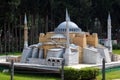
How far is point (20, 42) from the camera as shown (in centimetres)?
5262

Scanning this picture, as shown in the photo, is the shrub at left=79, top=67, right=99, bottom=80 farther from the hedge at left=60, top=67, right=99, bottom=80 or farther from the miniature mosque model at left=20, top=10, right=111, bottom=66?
the miniature mosque model at left=20, top=10, right=111, bottom=66

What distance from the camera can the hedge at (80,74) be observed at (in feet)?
77.9

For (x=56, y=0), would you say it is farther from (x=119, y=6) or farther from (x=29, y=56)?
(x=29, y=56)

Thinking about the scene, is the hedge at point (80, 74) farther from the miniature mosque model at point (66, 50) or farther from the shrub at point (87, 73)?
the miniature mosque model at point (66, 50)

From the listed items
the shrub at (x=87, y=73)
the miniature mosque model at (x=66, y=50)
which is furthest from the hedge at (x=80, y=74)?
the miniature mosque model at (x=66, y=50)

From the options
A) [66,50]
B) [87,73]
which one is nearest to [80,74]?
[87,73]

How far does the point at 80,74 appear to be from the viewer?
23891 millimetres

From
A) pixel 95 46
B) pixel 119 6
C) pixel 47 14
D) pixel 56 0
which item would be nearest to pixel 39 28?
pixel 47 14

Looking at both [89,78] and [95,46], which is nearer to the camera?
[89,78]

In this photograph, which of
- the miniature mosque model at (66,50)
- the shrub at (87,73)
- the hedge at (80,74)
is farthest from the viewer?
the miniature mosque model at (66,50)

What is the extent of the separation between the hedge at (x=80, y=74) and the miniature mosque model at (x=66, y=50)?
296 inches

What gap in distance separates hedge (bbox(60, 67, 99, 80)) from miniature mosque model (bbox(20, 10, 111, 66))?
751cm

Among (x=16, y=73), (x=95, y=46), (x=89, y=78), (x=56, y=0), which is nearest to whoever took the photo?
(x=89, y=78)

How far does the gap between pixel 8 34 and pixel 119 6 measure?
1824 cm
